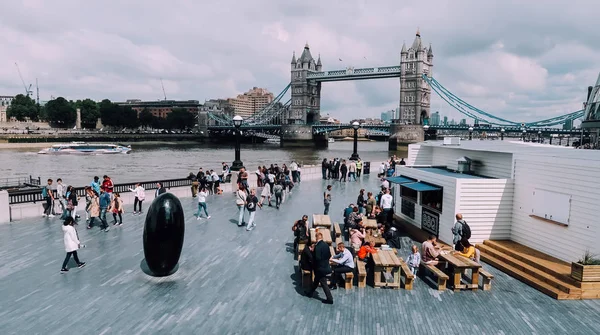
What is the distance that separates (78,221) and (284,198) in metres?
9.12

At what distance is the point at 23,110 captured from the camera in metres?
130

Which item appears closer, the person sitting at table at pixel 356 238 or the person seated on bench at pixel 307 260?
the person seated on bench at pixel 307 260

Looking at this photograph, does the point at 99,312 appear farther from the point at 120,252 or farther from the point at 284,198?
the point at 284,198

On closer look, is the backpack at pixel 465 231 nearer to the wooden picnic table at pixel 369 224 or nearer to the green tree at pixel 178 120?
the wooden picnic table at pixel 369 224

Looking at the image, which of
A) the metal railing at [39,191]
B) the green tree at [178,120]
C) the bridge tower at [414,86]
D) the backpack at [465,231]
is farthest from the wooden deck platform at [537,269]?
the green tree at [178,120]

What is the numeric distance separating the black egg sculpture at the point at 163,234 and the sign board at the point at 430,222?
24.2 ft

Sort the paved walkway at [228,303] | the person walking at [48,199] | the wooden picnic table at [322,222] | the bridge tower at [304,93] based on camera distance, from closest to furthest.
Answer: the paved walkway at [228,303]
the wooden picnic table at [322,222]
the person walking at [48,199]
the bridge tower at [304,93]

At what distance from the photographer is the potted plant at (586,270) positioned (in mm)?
8883

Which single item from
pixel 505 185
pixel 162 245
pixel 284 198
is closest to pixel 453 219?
pixel 505 185

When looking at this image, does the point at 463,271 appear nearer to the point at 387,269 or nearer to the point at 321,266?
the point at 387,269

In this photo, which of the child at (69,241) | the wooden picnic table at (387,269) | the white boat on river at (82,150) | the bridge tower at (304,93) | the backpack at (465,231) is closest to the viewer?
the wooden picnic table at (387,269)

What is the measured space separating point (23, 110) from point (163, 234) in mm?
146624

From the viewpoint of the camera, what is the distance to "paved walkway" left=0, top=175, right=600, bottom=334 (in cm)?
762

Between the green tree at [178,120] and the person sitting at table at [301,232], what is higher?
the green tree at [178,120]
